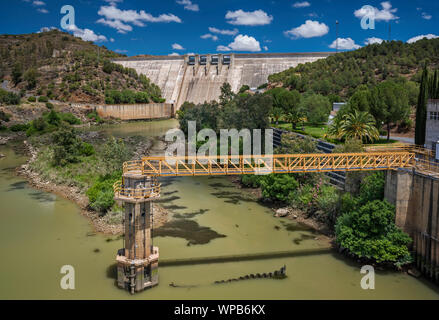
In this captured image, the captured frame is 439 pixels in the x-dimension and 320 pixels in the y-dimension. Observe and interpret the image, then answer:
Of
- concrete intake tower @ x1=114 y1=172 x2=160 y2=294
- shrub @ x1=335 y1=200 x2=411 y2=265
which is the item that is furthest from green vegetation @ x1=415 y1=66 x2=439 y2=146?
concrete intake tower @ x1=114 y1=172 x2=160 y2=294

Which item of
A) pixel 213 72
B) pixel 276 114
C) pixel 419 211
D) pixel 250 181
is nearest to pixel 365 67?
pixel 276 114

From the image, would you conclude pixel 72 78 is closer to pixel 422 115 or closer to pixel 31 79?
pixel 31 79

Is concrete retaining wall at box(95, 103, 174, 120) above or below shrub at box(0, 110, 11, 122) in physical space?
above

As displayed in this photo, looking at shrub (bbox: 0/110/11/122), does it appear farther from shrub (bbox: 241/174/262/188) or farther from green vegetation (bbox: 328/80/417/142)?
green vegetation (bbox: 328/80/417/142)

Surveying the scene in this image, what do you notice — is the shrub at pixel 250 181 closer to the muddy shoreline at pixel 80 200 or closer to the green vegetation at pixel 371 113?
the green vegetation at pixel 371 113

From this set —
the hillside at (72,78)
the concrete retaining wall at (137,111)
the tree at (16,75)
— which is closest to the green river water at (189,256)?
the concrete retaining wall at (137,111)
